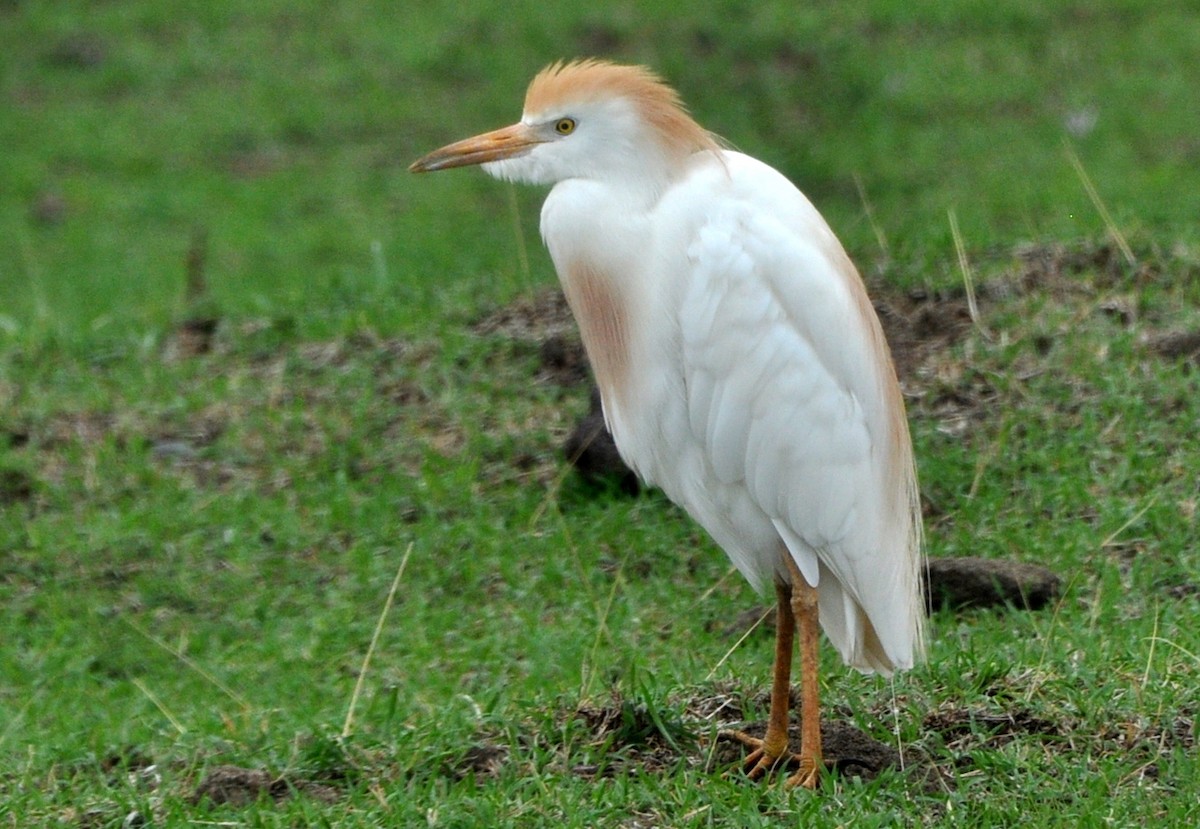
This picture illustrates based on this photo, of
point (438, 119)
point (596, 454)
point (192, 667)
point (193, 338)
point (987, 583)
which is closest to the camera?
point (987, 583)

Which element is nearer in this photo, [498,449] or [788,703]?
[788,703]

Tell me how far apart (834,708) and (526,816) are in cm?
85

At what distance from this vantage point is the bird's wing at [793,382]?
343 centimetres

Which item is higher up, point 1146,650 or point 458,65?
point 458,65

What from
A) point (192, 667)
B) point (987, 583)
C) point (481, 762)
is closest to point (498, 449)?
point (192, 667)

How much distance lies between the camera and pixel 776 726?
3.57 m

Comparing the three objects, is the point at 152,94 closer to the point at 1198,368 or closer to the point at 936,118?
the point at 936,118

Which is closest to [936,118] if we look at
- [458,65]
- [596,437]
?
[458,65]

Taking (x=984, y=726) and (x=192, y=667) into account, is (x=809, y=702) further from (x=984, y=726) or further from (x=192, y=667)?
(x=192, y=667)

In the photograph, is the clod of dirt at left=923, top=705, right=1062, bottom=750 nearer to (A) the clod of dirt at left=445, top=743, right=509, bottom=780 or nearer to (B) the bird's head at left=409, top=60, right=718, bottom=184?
(A) the clod of dirt at left=445, top=743, right=509, bottom=780

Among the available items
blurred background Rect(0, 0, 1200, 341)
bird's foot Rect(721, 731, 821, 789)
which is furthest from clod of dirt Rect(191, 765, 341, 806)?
blurred background Rect(0, 0, 1200, 341)

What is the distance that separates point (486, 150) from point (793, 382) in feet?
→ 2.69

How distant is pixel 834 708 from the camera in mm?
3830

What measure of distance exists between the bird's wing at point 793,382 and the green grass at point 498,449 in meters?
0.45
